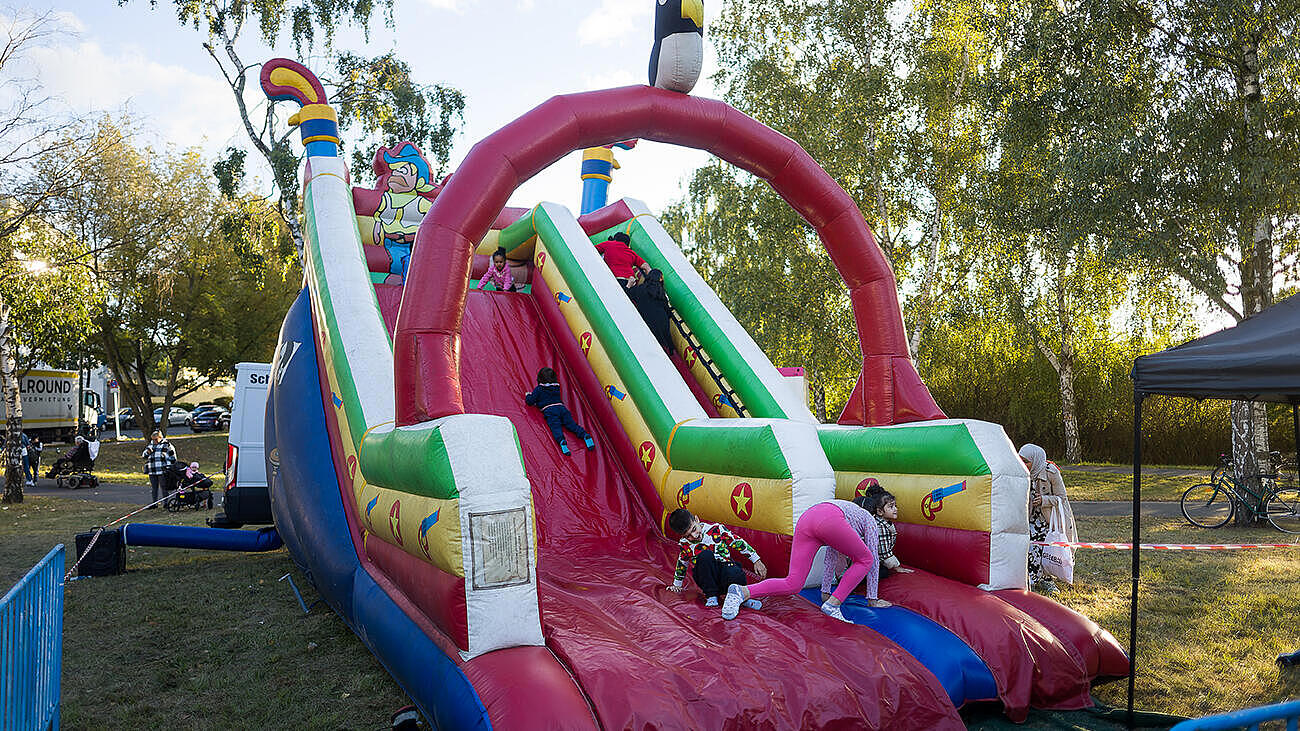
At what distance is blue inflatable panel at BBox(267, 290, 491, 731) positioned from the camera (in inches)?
134

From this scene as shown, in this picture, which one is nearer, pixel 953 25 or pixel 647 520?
pixel 647 520

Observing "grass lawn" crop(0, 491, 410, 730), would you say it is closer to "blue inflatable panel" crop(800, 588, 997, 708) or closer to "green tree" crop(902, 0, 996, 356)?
"blue inflatable panel" crop(800, 588, 997, 708)

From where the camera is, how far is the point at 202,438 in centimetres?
2548

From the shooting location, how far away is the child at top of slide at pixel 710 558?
434cm

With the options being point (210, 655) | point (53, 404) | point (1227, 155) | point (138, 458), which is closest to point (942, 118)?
point (1227, 155)

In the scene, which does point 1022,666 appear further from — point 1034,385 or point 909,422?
point 1034,385

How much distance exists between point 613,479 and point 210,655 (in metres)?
2.64

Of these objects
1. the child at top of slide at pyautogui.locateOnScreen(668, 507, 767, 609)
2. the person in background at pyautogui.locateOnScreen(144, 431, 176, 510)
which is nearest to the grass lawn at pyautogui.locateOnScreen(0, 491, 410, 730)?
the child at top of slide at pyautogui.locateOnScreen(668, 507, 767, 609)

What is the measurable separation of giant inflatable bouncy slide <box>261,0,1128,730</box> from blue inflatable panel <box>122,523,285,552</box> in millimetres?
973

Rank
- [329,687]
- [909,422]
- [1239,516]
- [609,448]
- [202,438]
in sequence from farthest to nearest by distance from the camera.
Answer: [202,438], [1239,516], [609,448], [909,422], [329,687]

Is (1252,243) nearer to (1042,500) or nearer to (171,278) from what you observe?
(1042,500)

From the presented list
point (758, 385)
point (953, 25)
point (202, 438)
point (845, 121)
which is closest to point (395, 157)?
point (758, 385)

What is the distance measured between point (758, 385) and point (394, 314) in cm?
315

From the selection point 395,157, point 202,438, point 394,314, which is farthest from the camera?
point 202,438
